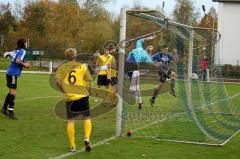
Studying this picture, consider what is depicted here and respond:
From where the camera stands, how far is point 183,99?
521 inches

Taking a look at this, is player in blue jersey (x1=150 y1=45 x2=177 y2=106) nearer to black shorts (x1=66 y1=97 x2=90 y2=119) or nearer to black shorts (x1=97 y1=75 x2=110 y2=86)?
black shorts (x1=97 y1=75 x2=110 y2=86)

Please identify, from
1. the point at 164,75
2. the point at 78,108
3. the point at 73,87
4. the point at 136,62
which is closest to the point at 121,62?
the point at 73,87

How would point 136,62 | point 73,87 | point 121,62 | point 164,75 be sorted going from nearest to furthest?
point 73,87, point 121,62, point 136,62, point 164,75

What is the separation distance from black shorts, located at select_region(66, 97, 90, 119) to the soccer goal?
1.73 meters

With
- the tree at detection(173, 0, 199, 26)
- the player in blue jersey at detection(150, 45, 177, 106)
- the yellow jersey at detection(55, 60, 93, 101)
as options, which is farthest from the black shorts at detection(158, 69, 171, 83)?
the tree at detection(173, 0, 199, 26)

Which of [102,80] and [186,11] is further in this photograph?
[186,11]

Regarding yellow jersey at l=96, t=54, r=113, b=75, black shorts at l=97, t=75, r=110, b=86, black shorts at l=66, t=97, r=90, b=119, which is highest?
yellow jersey at l=96, t=54, r=113, b=75

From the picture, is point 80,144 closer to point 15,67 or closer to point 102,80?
point 15,67

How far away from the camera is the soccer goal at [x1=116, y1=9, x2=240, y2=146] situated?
10.8 metres

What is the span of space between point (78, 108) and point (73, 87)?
38 cm

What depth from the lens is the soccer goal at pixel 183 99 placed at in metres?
10.8

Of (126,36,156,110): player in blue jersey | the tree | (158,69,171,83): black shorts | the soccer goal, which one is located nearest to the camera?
the soccer goal

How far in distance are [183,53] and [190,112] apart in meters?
1.94

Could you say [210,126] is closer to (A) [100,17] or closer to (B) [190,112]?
(B) [190,112]
